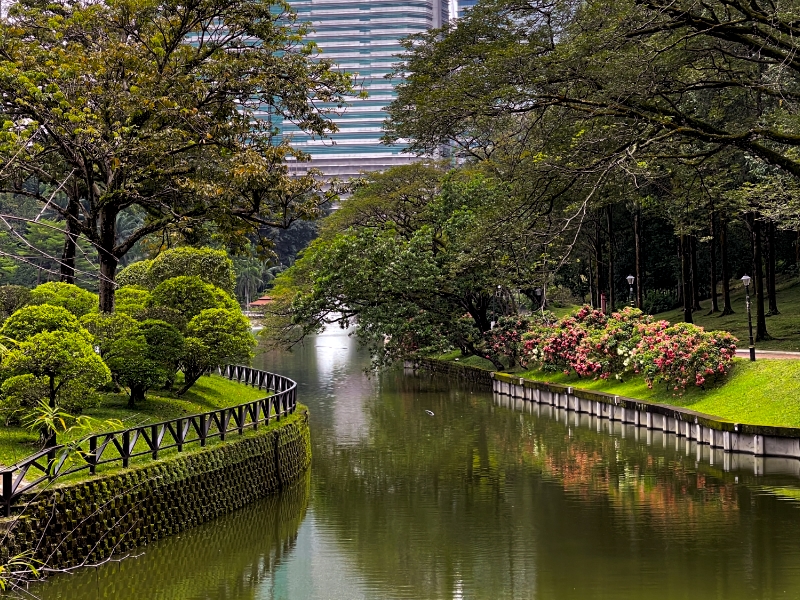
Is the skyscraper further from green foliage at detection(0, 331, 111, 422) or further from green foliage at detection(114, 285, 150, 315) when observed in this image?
green foliage at detection(0, 331, 111, 422)

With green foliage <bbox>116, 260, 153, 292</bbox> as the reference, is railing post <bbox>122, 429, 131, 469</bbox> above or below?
below

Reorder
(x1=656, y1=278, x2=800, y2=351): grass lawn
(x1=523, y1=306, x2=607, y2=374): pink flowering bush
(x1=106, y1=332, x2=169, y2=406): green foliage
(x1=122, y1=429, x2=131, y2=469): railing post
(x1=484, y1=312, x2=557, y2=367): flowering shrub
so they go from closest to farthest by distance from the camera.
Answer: (x1=122, y1=429, x2=131, y2=469): railing post, (x1=106, y1=332, x2=169, y2=406): green foliage, (x1=523, y1=306, x2=607, y2=374): pink flowering bush, (x1=656, y1=278, x2=800, y2=351): grass lawn, (x1=484, y1=312, x2=557, y2=367): flowering shrub

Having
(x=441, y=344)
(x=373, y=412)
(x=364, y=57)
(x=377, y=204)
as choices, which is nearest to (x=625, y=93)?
(x=373, y=412)

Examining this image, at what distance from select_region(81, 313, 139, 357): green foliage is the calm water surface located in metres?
4.88

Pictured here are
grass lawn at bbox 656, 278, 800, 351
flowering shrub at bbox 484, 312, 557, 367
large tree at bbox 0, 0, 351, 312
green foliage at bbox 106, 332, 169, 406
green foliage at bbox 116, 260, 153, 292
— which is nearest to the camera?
green foliage at bbox 106, 332, 169, 406

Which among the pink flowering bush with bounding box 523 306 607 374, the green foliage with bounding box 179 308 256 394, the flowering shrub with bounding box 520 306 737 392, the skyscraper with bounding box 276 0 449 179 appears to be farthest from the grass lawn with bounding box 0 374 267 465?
the skyscraper with bounding box 276 0 449 179

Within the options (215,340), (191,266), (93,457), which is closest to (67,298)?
(215,340)

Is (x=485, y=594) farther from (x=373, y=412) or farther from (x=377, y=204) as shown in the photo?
(x=377, y=204)

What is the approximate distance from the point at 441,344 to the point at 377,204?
41.0ft

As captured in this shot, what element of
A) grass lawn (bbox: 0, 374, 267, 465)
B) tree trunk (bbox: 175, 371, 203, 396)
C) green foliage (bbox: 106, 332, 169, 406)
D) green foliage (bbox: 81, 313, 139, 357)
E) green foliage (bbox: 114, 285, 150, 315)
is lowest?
grass lawn (bbox: 0, 374, 267, 465)

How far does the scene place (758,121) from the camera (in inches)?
1001

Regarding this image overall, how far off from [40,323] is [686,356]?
1805 centimetres

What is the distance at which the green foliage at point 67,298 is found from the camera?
859 inches

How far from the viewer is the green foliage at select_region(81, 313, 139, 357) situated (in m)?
20.1
